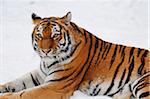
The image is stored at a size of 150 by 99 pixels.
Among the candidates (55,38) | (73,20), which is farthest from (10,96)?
(73,20)

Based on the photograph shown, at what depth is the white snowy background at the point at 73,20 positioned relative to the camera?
5000mm

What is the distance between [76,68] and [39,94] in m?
0.39

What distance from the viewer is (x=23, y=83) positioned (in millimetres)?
4031

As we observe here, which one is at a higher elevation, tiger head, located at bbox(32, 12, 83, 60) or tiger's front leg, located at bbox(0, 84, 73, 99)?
tiger head, located at bbox(32, 12, 83, 60)

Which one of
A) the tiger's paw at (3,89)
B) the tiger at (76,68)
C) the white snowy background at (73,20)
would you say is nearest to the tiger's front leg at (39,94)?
the tiger at (76,68)

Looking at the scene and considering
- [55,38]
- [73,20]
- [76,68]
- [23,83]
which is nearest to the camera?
[55,38]

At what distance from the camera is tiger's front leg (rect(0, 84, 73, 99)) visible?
3.68 meters

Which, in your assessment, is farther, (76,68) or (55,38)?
(76,68)

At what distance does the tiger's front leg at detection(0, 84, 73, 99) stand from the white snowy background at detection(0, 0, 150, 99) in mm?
665

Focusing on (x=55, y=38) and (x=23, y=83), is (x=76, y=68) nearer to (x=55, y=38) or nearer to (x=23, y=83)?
(x=55, y=38)

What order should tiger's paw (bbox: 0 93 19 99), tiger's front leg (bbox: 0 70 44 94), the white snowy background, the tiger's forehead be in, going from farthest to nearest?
the white snowy background → tiger's front leg (bbox: 0 70 44 94) → the tiger's forehead → tiger's paw (bbox: 0 93 19 99)

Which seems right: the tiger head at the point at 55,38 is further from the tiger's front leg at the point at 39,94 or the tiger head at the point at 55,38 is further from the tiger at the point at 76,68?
the tiger's front leg at the point at 39,94

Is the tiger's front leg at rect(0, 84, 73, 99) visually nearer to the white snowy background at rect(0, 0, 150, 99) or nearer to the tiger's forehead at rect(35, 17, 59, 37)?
the tiger's forehead at rect(35, 17, 59, 37)

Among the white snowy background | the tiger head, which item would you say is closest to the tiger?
the tiger head
